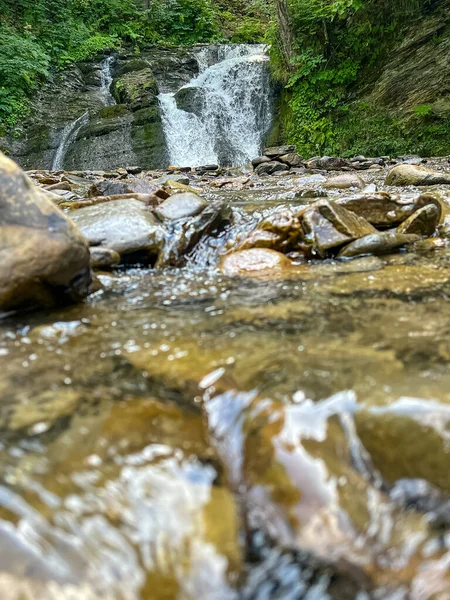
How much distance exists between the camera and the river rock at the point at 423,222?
3.79 m

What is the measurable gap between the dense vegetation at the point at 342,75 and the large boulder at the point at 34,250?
33.3ft

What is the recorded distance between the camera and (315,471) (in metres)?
1.08

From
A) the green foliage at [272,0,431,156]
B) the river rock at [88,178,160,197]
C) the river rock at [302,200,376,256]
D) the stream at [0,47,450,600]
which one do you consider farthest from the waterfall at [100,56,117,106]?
the stream at [0,47,450,600]

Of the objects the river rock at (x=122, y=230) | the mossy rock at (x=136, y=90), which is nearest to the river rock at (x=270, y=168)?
the mossy rock at (x=136, y=90)

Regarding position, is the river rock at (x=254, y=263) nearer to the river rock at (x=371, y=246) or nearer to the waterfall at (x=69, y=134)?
the river rock at (x=371, y=246)

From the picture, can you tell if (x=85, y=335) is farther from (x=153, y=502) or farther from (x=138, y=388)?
(x=153, y=502)

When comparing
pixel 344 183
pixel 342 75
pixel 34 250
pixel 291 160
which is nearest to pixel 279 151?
pixel 291 160

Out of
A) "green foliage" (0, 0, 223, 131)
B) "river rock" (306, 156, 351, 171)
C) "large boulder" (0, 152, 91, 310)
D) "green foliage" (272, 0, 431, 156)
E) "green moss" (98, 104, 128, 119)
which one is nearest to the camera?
"large boulder" (0, 152, 91, 310)

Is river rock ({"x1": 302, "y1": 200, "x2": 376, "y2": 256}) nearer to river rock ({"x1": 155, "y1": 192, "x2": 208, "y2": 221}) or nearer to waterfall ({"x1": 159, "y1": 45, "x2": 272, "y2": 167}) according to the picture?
river rock ({"x1": 155, "y1": 192, "x2": 208, "y2": 221})

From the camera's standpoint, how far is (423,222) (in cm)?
381

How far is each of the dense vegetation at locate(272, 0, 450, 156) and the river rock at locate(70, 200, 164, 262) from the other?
8.98 metres

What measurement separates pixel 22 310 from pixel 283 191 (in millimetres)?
4982

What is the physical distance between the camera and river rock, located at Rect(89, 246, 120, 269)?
10.3ft

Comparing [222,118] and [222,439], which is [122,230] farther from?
[222,118]
